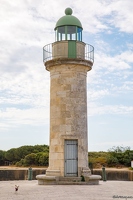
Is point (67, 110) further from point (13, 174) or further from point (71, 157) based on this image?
point (13, 174)

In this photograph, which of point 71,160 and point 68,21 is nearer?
point 71,160

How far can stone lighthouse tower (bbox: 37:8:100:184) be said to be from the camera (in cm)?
1689

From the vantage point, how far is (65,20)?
18.0m

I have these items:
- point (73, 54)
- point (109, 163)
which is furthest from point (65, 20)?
point (109, 163)

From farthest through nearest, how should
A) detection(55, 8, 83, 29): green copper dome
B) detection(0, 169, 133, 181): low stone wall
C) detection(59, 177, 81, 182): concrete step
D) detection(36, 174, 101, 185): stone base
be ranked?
detection(0, 169, 133, 181): low stone wall → detection(55, 8, 83, 29): green copper dome → detection(59, 177, 81, 182): concrete step → detection(36, 174, 101, 185): stone base

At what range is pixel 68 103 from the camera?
17.3 m

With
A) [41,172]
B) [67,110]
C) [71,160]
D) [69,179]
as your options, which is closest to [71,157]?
[71,160]

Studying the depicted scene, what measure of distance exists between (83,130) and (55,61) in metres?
4.12

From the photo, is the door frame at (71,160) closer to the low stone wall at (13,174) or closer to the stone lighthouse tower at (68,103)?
the stone lighthouse tower at (68,103)

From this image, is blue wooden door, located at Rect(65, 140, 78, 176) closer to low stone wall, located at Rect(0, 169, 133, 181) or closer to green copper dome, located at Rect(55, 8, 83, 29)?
green copper dome, located at Rect(55, 8, 83, 29)

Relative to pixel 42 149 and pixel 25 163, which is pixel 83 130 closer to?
pixel 25 163

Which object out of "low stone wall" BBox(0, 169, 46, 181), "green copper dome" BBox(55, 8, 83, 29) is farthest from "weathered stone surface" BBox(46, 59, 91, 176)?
"low stone wall" BBox(0, 169, 46, 181)

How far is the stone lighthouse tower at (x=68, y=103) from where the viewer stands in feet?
55.4

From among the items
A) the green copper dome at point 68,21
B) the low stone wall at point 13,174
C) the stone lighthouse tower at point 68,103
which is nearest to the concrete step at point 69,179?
the stone lighthouse tower at point 68,103
